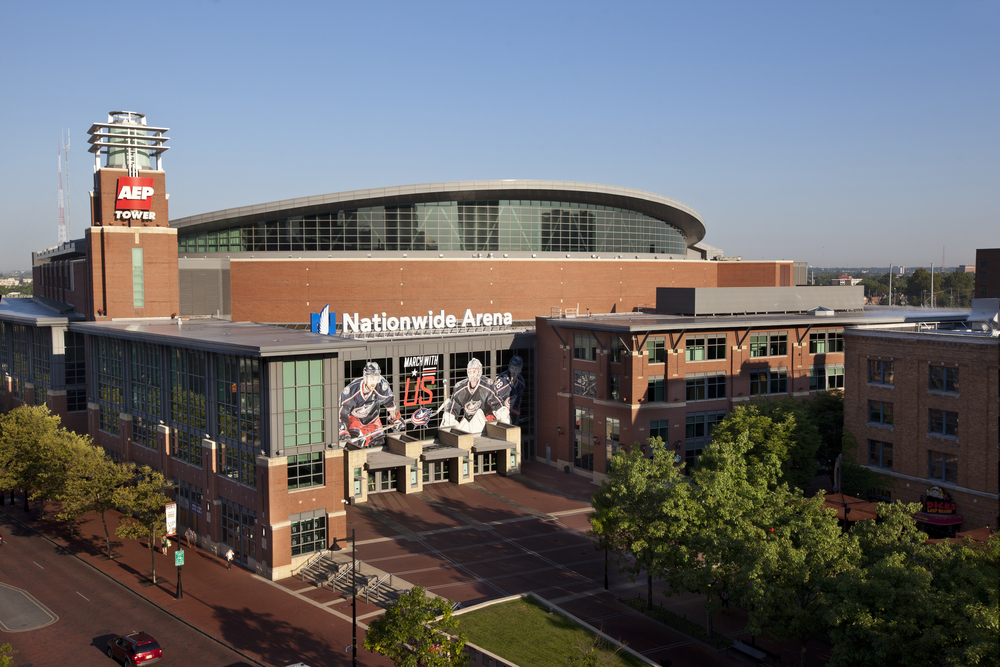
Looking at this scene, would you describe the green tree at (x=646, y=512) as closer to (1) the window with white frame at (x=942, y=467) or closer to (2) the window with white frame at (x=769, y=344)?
(1) the window with white frame at (x=942, y=467)

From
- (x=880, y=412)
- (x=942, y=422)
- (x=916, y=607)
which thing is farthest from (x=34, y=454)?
(x=942, y=422)

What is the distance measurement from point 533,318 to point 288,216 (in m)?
29.0

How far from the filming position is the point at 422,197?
85375mm

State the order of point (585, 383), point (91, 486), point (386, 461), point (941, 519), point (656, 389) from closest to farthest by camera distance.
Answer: point (941, 519) < point (91, 486) < point (386, 461) < point (656, 389) < point (585, 383)

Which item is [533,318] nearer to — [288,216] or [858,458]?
[288,216]

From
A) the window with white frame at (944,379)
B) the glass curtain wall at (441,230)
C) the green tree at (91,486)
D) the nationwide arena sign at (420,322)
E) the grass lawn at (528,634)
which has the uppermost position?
the glass curtain wall at (441,230)

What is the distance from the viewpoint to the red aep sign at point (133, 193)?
2891 inches

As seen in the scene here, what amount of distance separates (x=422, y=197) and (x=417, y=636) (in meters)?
60.6

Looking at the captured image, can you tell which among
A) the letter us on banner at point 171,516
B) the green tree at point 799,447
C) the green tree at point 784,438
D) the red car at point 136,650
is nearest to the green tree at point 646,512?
the green tree at point 784,438

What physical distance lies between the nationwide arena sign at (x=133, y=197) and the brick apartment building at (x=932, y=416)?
6295 centimetres

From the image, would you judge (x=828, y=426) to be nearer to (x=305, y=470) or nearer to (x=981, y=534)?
(x=981, y=534)

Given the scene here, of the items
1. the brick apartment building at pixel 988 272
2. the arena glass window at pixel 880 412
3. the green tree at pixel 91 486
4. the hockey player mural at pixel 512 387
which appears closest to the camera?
the green tree at pixel 91 486

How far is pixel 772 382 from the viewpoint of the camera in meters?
69.7

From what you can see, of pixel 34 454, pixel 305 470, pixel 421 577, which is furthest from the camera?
pixel 34 454
